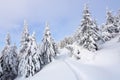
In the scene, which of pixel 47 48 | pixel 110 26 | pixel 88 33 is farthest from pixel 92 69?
pixel 110 26

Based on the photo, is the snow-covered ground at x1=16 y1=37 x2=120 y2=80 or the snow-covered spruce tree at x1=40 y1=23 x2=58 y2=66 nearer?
the snow-covered ground at x1=16 y1=37 x2=120 y2=80

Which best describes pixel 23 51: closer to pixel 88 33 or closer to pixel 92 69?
pixel 88 33

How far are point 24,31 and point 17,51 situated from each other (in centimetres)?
618

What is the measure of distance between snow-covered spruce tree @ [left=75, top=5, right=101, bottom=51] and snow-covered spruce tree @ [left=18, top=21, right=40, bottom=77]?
11808mm

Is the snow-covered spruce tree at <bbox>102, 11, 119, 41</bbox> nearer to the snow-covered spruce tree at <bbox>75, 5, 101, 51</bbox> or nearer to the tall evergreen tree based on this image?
the snow-covered spruce tree at <bbox>75, 5, 101, 51</bbox>

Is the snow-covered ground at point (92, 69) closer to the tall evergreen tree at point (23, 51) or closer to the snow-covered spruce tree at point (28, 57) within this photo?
the snow-covered spruce tree at point (28, 57)

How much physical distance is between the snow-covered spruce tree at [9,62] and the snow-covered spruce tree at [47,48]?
7624 millimetres

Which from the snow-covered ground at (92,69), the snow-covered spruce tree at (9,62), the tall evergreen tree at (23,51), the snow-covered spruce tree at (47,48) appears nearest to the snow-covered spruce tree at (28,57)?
the tall evergreen tree at (23,51)

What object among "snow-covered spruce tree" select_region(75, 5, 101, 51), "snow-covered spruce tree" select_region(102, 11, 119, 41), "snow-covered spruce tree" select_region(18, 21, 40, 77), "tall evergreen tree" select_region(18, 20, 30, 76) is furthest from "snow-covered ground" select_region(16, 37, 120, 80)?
"snow-covered spruce tree" select_region(102, 11, 119, 41)

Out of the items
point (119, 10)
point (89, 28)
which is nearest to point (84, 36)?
point (89, 28)

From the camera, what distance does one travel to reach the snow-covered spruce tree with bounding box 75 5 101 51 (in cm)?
3959

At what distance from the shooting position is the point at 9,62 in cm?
4897

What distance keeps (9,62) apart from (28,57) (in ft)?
19.9

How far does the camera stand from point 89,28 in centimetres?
4044
